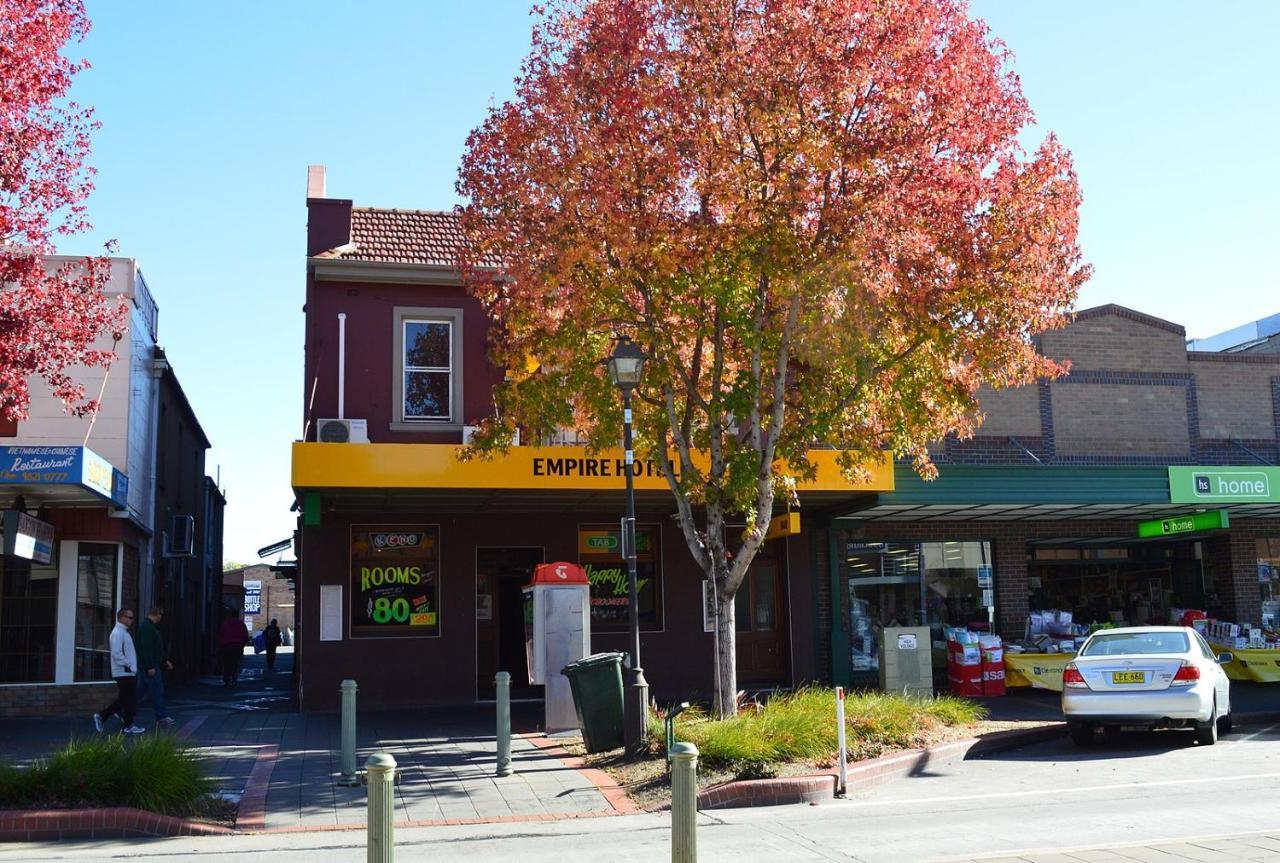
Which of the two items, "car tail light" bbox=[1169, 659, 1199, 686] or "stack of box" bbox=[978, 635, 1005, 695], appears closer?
"car tail light" bbox=[1169, 659, 1199, 686]

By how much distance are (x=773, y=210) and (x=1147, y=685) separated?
6.69 meters

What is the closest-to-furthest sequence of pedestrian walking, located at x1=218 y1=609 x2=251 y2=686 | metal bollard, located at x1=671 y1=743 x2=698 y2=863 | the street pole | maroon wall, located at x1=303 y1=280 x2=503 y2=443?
1. metal bollard, located at x1=671 y1=743 x2=698 y2=863
2. the street pole
3. maroon wall, located at x1=303 y1=280 x2=503 y2=443
4. pedestrian walking, located at x1=218 y1=609 x2=251 y2=686

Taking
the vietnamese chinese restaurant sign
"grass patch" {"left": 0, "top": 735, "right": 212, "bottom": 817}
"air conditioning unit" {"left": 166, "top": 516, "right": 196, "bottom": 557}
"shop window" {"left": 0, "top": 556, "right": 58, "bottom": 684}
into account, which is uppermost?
the vietnamese chinese restaurant sign

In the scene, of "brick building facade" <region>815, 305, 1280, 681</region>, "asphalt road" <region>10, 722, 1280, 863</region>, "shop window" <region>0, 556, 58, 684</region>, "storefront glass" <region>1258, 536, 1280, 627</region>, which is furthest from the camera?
"storefront glass" <region>1258, 536, 1280, 627</region>

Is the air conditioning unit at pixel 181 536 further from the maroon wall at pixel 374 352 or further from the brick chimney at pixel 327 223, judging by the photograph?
the brick chimney at pixel 327 223

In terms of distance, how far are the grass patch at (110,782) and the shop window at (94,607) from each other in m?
8.47

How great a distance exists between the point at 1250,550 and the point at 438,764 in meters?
16.8

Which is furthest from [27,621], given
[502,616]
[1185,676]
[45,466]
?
[1185,676]

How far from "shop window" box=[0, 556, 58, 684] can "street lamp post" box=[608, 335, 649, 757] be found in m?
9.71

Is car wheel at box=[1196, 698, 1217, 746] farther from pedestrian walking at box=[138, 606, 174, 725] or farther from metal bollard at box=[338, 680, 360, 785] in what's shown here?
pedestrian walking at box=[138, 606, 174, 725]

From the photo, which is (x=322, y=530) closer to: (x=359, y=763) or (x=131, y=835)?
(x=359, y=763)

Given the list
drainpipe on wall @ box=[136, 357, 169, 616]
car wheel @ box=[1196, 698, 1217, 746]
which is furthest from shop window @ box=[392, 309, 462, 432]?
car wheel @ box=[1196, 698, 1217, 746]

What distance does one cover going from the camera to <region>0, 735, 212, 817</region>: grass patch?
9859mm

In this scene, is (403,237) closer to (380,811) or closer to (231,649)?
(231,649)
